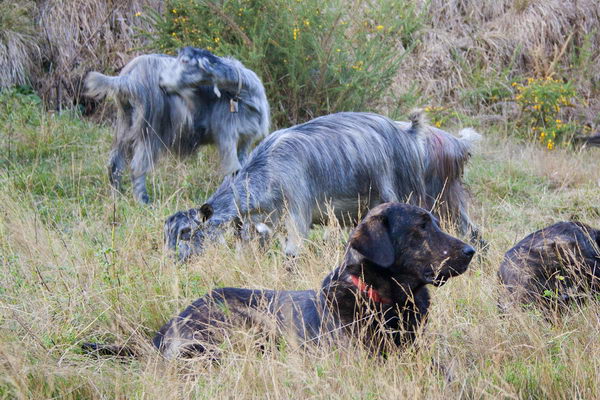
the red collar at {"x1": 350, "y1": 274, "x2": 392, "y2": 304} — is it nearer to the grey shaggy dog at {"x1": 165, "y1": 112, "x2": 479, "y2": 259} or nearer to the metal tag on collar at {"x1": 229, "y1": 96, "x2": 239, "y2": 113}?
the grey shaggy dog at {"x1": 165, "y1": 112, "x2": 479, "y2": 259}

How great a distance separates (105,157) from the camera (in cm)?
1005

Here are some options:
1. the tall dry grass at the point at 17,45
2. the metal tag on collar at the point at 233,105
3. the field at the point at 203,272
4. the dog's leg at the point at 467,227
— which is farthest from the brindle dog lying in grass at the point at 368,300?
the tall dry grass at the point at 17,45

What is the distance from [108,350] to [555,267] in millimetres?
2647

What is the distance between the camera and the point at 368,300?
4.46 m

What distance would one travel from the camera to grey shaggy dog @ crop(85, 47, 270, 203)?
8.60 m

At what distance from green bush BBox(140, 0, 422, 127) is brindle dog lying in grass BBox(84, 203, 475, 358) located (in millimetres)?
5371

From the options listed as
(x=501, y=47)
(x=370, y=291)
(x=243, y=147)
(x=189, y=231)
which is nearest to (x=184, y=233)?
(x=189, y=231)

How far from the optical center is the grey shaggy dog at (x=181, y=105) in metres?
8.60

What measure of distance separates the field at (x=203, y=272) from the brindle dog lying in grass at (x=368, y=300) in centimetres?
13

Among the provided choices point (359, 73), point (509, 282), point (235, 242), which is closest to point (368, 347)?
point (509, 282)

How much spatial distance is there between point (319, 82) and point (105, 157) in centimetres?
257

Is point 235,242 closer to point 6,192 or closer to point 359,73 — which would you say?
point 6,192

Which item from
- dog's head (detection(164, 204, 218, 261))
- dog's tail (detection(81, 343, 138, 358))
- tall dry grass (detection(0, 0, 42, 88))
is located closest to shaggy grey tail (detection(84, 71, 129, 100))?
dog's head (detection(164, 204, 218, 261))

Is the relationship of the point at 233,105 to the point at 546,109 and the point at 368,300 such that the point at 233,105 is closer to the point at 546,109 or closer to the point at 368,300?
the point at 368,300
